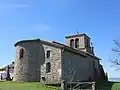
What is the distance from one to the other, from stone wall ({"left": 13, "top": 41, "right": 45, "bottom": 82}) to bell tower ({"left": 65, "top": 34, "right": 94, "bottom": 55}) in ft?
49.8

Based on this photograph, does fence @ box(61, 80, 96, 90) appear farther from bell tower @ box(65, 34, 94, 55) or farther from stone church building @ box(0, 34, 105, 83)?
bell tower @ box(65, 34, 94, 55)

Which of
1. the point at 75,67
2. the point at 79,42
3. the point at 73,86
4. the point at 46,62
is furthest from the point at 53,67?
the point at 79,42

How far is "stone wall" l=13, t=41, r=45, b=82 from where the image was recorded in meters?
34.2

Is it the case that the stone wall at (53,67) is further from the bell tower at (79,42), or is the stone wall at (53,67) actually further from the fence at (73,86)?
the bell tower at (79,42)

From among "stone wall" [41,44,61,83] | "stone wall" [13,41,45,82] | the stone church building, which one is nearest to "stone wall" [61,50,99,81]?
the stone church building

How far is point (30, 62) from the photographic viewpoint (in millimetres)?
34656

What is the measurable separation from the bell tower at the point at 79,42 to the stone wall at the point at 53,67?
50.8ft

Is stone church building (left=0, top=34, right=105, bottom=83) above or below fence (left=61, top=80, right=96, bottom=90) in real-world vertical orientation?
above

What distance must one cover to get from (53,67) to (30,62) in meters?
3.97

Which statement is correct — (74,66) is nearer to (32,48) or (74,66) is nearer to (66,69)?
(66,69)

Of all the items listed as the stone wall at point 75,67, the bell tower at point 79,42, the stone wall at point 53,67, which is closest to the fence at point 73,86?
the stone wall at point 75,67

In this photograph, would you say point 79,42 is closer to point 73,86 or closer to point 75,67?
point 75,67

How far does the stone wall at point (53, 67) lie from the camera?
1278 inches

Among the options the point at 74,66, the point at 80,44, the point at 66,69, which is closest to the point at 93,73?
the point at 80,44
